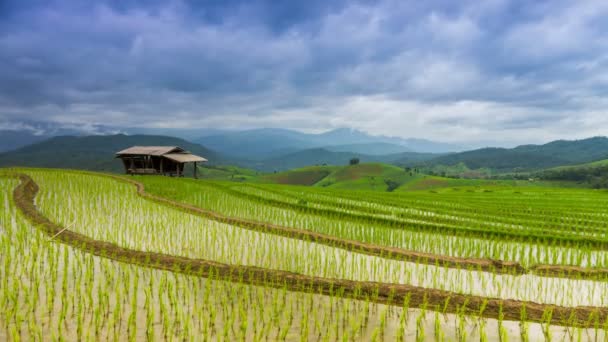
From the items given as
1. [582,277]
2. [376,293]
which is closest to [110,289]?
[376,293]

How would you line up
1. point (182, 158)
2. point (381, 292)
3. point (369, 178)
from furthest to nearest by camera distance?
point (369, 178) < point (182, 158) < point (381, 292)

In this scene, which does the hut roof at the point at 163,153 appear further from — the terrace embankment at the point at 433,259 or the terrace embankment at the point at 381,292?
the terrace embankment at the point at 381,292

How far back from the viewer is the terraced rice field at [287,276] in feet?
15.0

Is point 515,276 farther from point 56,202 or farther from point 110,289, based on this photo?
point 56,202

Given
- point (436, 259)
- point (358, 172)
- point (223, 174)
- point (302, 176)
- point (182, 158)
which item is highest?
point (182, 158)

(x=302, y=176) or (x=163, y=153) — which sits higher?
(x=163, y=153)

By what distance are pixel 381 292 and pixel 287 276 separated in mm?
1644

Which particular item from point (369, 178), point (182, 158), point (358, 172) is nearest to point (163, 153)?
point (182, 158)

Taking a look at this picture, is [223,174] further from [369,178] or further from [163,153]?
[163,153]

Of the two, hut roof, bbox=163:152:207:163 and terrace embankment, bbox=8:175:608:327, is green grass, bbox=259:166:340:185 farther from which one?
terrace embankment, bbox=8:175:608:327

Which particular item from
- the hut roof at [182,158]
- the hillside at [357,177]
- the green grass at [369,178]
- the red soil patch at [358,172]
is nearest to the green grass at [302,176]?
the hillside at [357,177]

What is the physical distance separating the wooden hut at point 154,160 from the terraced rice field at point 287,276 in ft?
58.7

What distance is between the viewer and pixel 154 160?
32.7m

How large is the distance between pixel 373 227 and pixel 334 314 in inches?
272
